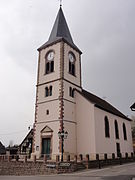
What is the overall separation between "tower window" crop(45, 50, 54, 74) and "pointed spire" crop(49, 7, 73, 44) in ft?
8.29

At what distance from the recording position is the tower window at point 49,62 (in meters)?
27.2

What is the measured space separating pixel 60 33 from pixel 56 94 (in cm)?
1069

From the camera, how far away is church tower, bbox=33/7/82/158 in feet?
76.1

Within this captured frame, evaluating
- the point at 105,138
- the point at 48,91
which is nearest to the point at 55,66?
the point at 48,91

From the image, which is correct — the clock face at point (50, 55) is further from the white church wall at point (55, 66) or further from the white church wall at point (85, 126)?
the white church wall at point (85, 126)

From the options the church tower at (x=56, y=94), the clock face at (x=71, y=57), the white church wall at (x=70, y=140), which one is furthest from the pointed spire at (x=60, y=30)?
the white church wall at (x=70, y=140)

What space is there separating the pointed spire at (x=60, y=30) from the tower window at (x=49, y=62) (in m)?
2.53

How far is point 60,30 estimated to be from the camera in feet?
99.7

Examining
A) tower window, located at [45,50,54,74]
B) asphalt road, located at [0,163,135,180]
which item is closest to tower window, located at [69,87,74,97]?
tower window, located at [45,50,54,74]

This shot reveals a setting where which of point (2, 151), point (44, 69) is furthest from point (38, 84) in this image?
point (2, 151)

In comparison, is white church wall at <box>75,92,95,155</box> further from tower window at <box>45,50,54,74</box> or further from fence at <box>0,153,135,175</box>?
tower window at <box>45,50,54,74</box>

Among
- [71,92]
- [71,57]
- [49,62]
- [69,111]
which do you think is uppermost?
[71,57]

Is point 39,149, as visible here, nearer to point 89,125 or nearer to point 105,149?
point 89,125

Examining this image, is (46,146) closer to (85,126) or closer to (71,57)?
(85,126)
